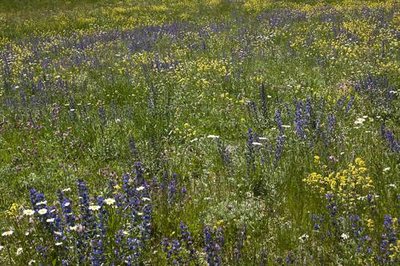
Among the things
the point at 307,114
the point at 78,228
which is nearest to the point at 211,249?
the point at 78,228

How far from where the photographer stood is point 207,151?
6.45 m

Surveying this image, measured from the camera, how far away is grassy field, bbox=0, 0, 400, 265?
13.0 feet

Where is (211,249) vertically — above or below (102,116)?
above

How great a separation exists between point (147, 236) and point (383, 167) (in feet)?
9.29

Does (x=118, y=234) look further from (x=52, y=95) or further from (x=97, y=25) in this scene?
(x=97, y=25)

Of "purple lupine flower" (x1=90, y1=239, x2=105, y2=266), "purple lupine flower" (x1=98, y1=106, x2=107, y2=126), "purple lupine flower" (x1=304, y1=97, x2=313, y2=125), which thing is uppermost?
"purple lupine flower" (x1=90, y1=239, x2=105, y2=266)

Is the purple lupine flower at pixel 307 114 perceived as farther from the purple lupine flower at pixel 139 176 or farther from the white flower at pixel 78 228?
the white flower at pixel 78 228

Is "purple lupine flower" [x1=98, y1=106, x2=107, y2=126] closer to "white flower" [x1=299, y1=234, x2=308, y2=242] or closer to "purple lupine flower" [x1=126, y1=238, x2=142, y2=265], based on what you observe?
"purple lupine flower" [x1=126, y1=238, x2=142, y2=265]

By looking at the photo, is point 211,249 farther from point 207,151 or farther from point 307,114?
point 307,114

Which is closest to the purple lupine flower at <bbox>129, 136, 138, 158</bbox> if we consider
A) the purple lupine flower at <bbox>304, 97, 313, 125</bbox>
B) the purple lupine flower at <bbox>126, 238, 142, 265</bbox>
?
the purple lupine flower at <bbox>126, 238, 142, 265</bbox>

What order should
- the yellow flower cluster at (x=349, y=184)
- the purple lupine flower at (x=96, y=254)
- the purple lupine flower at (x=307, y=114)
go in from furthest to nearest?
the purple lupine flower at (x=307, y=114) → the yellow flower cluster at (x=349, y=184) → the purple lupine flower at (x=96, y=254)

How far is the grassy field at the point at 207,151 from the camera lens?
13.0 feet

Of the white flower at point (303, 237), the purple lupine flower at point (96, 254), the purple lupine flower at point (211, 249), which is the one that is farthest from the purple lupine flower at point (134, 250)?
the white flower at point (303, 237)

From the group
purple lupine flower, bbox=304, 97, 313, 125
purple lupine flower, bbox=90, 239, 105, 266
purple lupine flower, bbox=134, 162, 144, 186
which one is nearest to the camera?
purple lupine flower, bbox=90, 239, 105, 266
